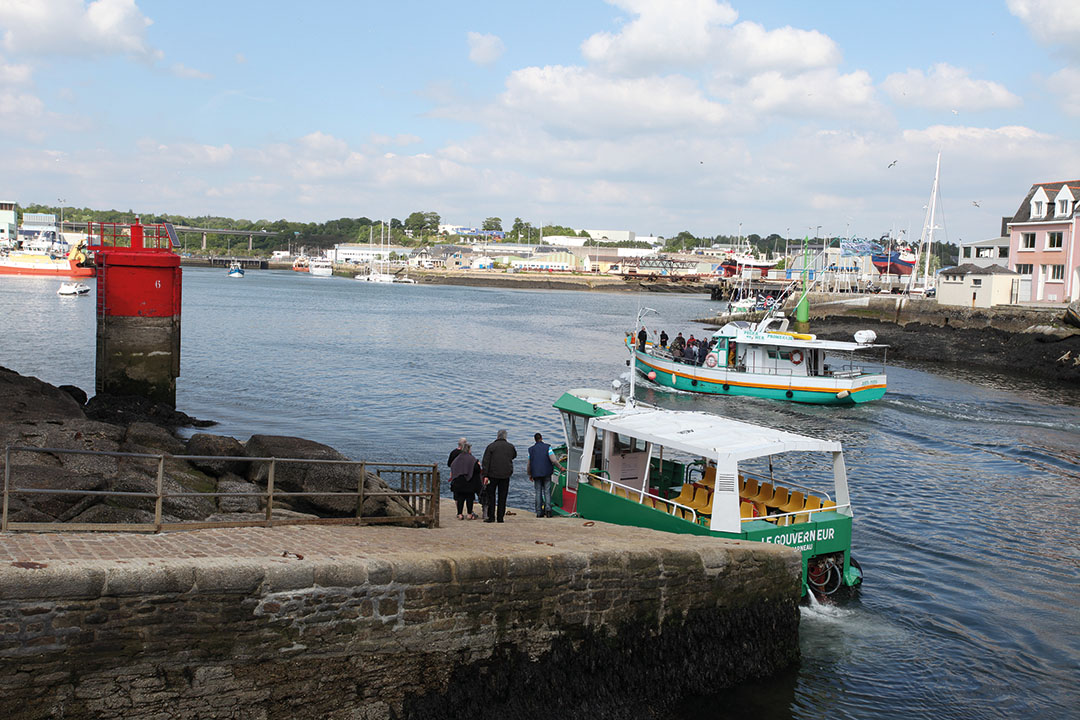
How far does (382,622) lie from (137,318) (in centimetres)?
1991

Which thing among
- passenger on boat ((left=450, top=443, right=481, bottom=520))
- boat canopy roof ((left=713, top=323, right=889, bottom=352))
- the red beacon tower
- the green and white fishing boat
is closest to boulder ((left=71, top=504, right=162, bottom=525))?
passenger on boat ((left=450, top=443, right=481, bottom=520))

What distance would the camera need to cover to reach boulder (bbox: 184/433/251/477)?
1545cm

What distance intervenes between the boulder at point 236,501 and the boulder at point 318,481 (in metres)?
0.32

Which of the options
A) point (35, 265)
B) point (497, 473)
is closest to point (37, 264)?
point (35, 265)

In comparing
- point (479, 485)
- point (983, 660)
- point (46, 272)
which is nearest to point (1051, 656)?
point (983, 660)

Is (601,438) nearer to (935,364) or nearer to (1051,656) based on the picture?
(1051,656)

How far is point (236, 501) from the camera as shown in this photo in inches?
528

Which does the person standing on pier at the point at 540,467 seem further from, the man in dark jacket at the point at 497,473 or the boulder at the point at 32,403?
the boulder at the point at 32,403

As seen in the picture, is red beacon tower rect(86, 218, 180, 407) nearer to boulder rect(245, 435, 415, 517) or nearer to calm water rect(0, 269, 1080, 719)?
calm water rect(0, 269, 1080, 719)

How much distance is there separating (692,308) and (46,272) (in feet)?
315

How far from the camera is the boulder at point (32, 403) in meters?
18.5

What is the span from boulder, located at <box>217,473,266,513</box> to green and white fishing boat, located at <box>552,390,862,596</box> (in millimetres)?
5981

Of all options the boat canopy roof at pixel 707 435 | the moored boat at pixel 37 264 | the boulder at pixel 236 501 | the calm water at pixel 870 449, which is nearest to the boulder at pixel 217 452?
the boulder at pixel 236 501

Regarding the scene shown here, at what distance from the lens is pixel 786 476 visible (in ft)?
79.3
